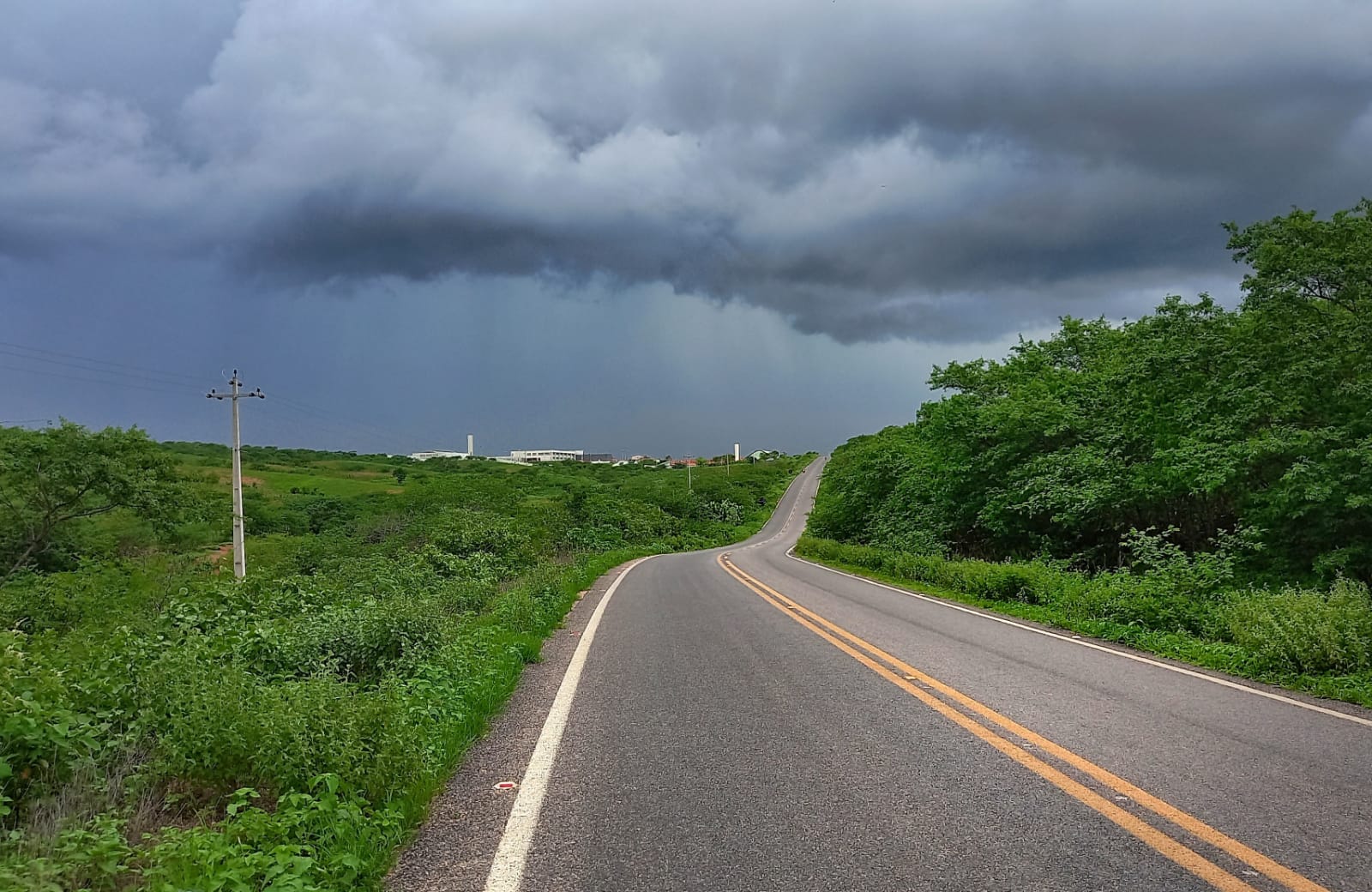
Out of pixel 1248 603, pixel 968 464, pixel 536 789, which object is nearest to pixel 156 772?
pixel 536 789

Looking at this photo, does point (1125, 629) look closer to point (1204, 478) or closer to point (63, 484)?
point (1204, 478)

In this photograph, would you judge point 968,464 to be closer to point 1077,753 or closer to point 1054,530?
point 1054,530

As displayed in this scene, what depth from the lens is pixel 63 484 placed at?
36.0 m

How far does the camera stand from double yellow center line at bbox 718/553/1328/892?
337 centimetres

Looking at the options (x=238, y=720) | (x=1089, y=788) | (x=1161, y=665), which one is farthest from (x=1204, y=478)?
(x=238, y=720)

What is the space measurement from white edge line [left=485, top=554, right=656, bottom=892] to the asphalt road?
0.06 ft

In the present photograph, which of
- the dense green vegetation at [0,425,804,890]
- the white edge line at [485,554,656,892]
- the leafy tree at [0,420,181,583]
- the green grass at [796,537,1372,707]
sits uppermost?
the leafy tree at [0,420,181,583]

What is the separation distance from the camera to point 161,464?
39344 millimetres

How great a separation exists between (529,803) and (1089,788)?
314 cm

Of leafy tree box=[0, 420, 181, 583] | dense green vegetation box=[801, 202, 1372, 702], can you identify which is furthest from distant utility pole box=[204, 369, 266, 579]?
dense green vegetation box=[801, 202, 1372, 702]

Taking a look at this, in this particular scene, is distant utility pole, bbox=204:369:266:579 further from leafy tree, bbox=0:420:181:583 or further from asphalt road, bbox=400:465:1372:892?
asphalt road, bbox=400:465:1372:892

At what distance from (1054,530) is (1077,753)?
22.5 meters

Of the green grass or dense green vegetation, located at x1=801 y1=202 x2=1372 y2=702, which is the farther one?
dense green vegetation, located at x1=801 y1=202 x2=1372 y2=702

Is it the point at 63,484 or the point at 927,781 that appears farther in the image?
the point at 63,484
